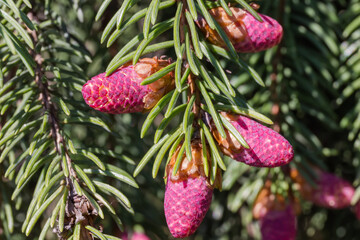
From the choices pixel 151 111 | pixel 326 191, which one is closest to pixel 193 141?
pixel 151 111

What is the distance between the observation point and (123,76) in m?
0.47

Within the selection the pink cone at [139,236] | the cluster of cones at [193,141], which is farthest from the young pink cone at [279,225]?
the cluster of cones at [193,141]

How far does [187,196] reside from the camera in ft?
1.51

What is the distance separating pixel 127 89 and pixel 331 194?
19.9 inches

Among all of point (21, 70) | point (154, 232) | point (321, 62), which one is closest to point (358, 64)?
point (321, 62)

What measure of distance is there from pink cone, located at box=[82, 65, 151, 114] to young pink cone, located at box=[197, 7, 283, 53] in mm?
88

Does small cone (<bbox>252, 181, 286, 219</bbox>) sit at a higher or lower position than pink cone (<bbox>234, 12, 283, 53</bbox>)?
lower

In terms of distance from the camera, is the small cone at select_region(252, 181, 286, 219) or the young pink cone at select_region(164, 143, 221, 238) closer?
the young pink cone at select_region(164, 143, 221, 238)

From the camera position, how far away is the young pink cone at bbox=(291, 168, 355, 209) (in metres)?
0.83

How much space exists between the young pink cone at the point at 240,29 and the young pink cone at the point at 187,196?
12cm

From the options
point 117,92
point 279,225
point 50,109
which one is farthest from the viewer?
point 279,225

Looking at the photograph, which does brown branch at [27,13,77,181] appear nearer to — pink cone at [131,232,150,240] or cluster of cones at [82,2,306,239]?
cluster of cones at [82,2,306,239]

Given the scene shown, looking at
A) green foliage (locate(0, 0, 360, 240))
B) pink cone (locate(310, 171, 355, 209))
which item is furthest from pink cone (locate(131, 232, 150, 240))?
pink cone (locate(310, 171, 355, 209))

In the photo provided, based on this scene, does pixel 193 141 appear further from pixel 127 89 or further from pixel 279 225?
pixel 279 225
